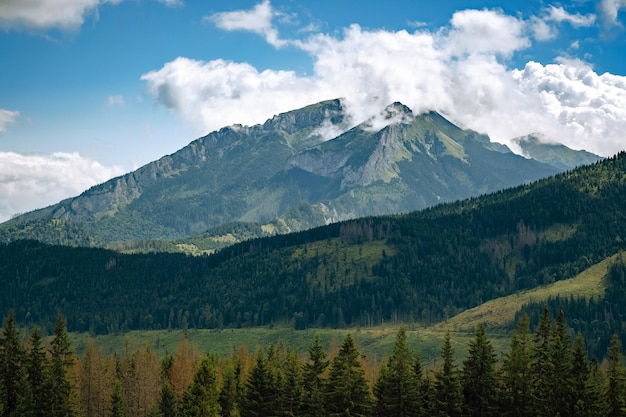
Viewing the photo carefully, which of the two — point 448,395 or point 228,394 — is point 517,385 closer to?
point 448,395

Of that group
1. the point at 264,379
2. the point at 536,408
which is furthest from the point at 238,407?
the point at 536,408

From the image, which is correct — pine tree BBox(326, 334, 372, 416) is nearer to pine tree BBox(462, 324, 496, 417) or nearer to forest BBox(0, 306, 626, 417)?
forest BBox(0, 306, 626, 417)

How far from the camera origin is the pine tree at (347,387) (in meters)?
117

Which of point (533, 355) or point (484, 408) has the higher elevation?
point (533, 355)

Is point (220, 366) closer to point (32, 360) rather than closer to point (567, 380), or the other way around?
point (32, 360)

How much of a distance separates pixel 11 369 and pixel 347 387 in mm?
58741

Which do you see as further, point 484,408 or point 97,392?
point 97,392

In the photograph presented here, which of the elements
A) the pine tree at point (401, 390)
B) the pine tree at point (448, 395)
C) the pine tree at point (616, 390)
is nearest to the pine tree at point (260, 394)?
the pine tree at point (401, 390)

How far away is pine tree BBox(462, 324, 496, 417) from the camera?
114688 mm

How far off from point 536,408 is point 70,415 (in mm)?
77839

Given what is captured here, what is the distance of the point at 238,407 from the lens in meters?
134

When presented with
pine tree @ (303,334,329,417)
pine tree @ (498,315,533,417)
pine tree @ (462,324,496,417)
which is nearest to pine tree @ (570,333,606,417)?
pine tree @ (498,315,533,417)

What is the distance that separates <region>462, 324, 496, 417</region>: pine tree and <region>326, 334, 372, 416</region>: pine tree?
50.5 ft

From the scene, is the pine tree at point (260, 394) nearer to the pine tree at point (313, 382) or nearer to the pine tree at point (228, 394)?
the pine tree at point (313, 382)
